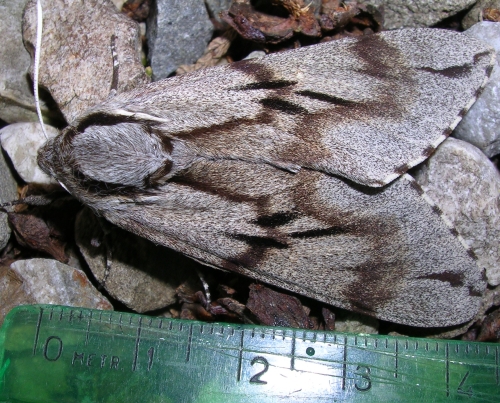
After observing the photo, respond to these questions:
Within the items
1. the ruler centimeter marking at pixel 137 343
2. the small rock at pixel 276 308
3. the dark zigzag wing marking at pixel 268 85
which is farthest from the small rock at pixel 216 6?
the ruler centimeter marking at pixel 137 343

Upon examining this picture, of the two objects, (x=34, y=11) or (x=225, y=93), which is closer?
(x=225, y=93)

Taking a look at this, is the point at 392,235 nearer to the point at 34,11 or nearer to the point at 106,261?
the point at 106,261

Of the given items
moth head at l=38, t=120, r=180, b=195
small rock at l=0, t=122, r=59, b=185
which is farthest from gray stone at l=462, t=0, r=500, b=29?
small rock at l=0, t=122, r=59, b=185

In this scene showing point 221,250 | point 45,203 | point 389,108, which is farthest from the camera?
point 45,203

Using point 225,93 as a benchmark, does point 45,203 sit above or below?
below

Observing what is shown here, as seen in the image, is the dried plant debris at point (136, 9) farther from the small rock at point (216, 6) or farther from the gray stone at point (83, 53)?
the small rock at point (216, 6)

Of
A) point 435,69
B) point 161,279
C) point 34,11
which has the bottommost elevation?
point 161,279

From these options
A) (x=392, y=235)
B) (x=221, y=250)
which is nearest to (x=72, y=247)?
(x=221, y=250)
